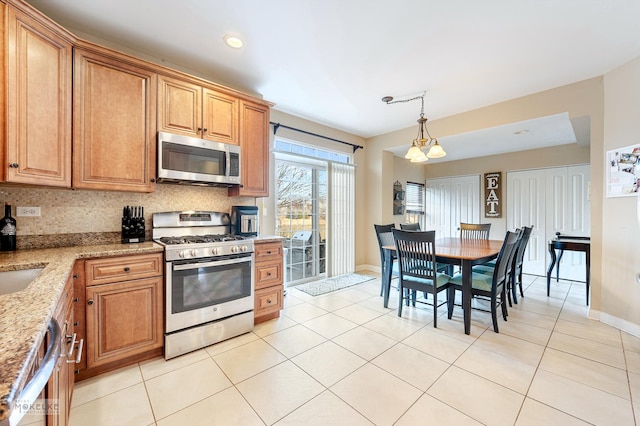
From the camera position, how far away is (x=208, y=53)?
2.52 meters

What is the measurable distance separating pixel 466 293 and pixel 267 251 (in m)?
2.03

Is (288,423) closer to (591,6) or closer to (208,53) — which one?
(208,53)

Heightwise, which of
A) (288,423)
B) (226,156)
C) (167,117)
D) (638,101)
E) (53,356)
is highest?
(638,101)

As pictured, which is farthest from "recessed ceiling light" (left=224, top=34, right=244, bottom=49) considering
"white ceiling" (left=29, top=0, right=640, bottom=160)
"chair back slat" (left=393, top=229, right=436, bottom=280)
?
"chair back slat" (left=393, top=229, right=436, bottom=280)

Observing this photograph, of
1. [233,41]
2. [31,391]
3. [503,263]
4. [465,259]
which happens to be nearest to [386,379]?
[465,259]

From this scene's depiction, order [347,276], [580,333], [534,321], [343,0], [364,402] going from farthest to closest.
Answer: [347,276], [534,321], [580,333], [343,0], [364,402]

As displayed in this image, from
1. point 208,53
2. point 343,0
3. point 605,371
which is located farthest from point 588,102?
point 208,53

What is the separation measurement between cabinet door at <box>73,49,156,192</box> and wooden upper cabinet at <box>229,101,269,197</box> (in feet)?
2.75

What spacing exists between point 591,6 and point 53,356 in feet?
11.3

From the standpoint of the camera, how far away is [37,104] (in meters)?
1.78

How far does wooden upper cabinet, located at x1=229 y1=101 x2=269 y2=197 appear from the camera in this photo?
9.64ft

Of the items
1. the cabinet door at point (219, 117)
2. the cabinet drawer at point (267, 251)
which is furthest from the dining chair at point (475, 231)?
the cabinet door at point (219, 117)

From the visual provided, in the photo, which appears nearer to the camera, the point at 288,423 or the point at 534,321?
the point at 288,423

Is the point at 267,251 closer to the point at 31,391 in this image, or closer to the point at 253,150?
the point at 253,150
